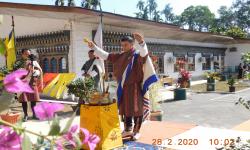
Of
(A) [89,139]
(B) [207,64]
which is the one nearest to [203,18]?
(B) [207,64]

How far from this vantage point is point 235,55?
29.3m

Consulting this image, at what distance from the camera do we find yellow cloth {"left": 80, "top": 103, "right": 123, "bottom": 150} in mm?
4797

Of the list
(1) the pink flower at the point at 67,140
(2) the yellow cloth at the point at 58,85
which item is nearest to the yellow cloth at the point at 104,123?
(1) the pink flower at the point at 67,140

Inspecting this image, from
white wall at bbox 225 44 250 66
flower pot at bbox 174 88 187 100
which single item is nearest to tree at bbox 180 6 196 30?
white wall at bbox 225 44 250 66

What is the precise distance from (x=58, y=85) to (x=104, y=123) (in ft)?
21.2

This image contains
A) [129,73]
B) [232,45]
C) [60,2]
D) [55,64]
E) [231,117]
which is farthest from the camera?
[60,2]

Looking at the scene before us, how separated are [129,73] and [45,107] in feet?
15.4

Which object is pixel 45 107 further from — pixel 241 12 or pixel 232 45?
pixel 241 12

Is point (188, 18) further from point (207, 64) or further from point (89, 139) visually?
point (89, 139)

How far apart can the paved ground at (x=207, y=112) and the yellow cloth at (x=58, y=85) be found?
3.12 meters

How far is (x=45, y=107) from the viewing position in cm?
70

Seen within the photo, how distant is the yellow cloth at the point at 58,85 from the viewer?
10.9 metres

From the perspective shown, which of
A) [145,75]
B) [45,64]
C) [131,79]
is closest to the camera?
[131,79]

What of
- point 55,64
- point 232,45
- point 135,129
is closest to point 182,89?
point 55,64
